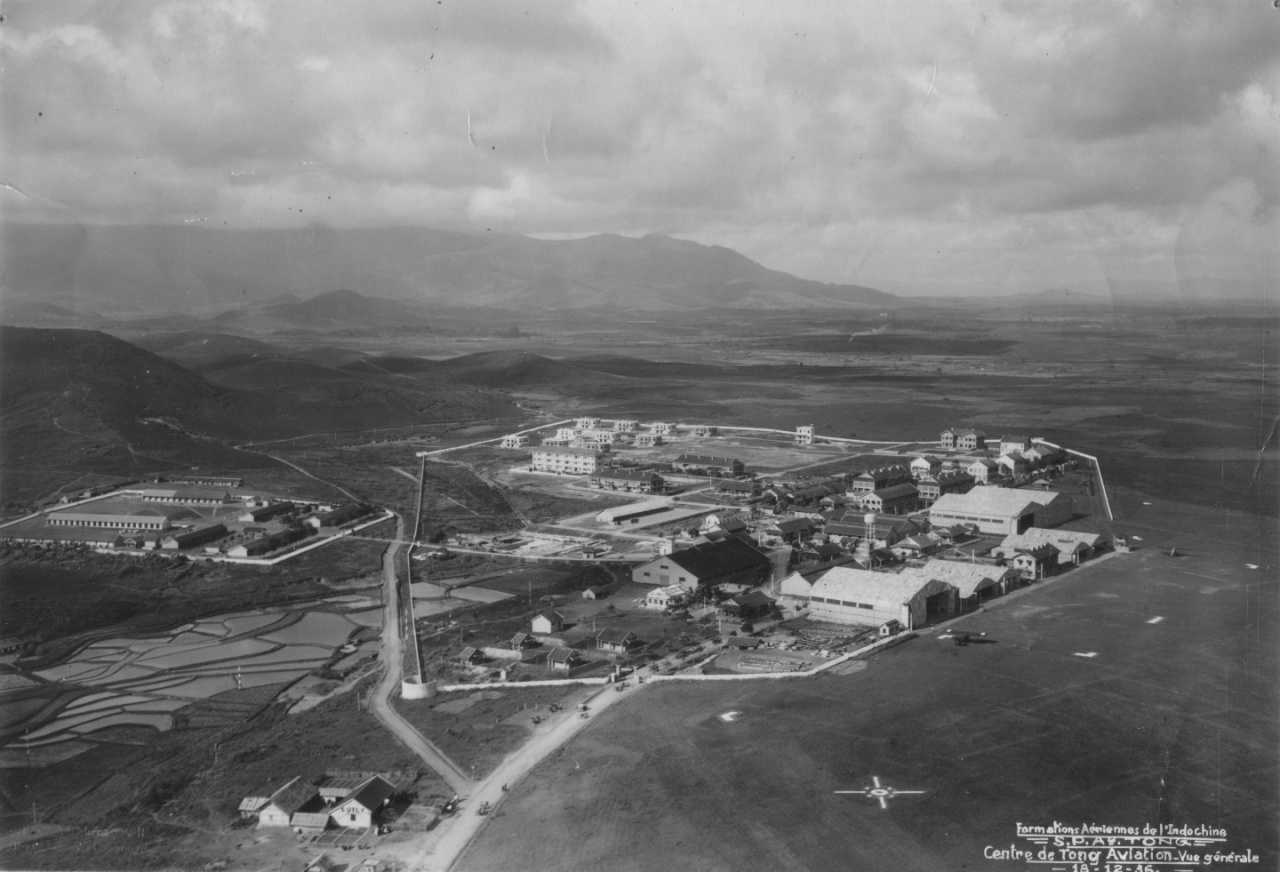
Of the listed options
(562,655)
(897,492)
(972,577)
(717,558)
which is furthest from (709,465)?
(562,655)

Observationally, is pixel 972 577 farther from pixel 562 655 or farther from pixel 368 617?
pixel 368 617

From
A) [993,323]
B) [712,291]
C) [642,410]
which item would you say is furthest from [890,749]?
[712,291]

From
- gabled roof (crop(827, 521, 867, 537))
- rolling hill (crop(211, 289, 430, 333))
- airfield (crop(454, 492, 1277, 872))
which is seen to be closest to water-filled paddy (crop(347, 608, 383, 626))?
airfield (crop(454, 492, 1277, 872))

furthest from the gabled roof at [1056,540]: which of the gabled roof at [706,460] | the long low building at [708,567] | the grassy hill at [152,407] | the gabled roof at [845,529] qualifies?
the grassy hill at [152,407]

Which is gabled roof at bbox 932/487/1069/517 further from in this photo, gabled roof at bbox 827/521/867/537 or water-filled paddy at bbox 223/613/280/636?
water-filled paddy at bbox 223/613/280/636

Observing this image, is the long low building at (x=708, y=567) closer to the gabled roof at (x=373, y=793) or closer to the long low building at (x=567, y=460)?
the gabled roof at (x=373, y=793)
